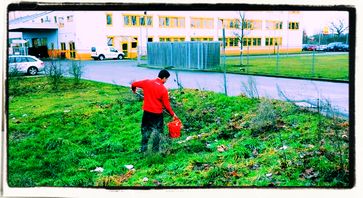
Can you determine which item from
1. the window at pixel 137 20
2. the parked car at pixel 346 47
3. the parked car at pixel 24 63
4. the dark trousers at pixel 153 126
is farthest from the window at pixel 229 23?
the parked car at pixel 24 63

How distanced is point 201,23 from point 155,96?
108cm

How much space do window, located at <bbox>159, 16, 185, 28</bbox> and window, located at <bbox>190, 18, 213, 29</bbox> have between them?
12cm

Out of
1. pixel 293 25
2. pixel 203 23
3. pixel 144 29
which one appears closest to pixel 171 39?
pixel 144 29

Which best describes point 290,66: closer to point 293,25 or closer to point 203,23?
point 293,25

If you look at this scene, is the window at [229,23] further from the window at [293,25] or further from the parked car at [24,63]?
the parked car at [24,63]

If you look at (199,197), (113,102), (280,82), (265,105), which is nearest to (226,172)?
(199,197)

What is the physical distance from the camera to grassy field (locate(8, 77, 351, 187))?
14.4ft

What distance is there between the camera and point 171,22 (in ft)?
15.6

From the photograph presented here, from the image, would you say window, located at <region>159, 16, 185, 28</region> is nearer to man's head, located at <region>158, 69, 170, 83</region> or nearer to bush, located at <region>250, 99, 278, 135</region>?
man's head, located at <region>158, 69, 170, 83</region>

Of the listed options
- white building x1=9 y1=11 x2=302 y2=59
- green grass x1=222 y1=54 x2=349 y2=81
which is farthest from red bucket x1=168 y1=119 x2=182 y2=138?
green grass x1=222 y1=54 x2=349 y2=81

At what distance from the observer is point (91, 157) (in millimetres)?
5086

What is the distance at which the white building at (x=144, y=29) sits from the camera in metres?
4.45

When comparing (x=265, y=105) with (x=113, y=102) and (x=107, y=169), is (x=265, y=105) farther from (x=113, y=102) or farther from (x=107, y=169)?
(x=113, y=102)

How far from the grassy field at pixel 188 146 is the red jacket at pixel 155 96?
423mm
